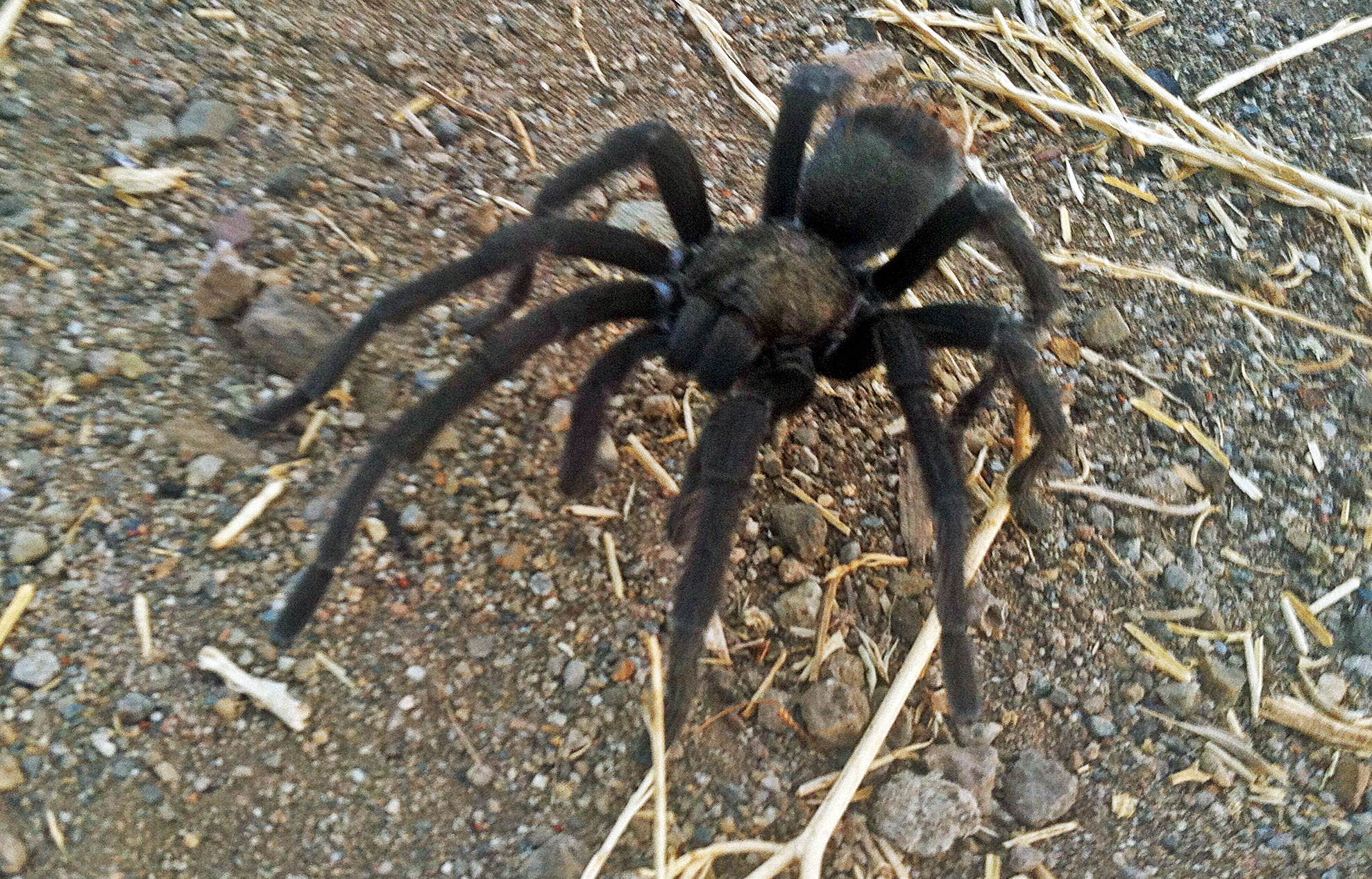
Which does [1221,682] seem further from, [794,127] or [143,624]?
[143,624]

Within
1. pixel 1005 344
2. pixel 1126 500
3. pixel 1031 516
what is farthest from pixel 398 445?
pixel 1126 500

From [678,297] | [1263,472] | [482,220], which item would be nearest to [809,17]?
[482,220]

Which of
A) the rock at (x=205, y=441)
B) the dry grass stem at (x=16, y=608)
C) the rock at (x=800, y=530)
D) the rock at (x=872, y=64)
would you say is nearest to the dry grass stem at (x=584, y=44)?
the rock at (x=872, y=64)

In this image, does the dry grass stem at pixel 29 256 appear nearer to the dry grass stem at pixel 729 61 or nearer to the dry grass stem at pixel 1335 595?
the dry grass stem at pixel 729 61

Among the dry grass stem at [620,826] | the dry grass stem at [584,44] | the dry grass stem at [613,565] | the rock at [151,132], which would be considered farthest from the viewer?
the dry grass stem at [584,44]

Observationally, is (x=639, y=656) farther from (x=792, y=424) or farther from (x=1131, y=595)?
(x=1131, y=595)

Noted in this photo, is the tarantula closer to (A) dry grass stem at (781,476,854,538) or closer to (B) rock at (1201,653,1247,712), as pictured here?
(A) dry grass stem at (781,476,854,538)

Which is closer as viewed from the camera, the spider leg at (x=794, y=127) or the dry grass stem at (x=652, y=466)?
the dry grass stem at (x=652, y=466)
